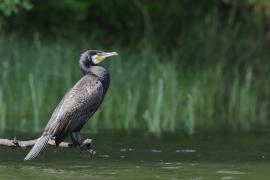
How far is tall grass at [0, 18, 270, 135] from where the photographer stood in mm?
14820

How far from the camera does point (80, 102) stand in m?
10.4

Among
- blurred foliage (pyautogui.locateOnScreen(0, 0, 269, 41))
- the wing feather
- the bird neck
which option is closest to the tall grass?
the bird neck

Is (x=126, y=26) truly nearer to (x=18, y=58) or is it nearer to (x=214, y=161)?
(x=18, y=58)

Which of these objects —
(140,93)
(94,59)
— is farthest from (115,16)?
(94,59)

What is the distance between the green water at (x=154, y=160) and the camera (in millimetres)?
9834

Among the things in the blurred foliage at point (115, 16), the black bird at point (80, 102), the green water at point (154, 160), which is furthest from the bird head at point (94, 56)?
the blurred foliage at point (115, 16)

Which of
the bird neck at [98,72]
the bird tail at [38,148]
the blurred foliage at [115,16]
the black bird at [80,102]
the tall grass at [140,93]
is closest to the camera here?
the bird tail at [38,148]

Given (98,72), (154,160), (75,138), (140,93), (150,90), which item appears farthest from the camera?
(140,93)

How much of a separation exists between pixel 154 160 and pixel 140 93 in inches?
198

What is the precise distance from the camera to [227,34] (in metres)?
20.1

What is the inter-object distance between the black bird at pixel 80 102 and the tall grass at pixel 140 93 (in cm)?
338

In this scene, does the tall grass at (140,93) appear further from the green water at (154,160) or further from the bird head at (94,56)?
the bird head at (94,56)

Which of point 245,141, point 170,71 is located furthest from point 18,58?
point 245,141

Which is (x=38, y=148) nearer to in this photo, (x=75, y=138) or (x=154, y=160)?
(x=75, y=138)
